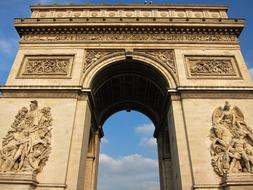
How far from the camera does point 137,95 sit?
19.3 m

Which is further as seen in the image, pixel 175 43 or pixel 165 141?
pixel 165 141

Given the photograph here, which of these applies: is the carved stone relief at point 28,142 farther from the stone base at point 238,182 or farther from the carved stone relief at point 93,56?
the stone base at point 238,182

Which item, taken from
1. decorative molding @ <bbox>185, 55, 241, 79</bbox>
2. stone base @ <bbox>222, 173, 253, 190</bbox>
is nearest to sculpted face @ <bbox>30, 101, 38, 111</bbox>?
decorative molding @ <bbox>185, 55, 241, 79</bbox>

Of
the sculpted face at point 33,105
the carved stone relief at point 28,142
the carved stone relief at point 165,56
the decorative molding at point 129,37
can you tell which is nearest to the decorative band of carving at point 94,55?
the decorative molding at point 129,37

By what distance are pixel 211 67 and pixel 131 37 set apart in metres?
5.43

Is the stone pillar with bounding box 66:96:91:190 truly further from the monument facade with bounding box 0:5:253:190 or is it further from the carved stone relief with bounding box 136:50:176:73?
the carved stone relief with bounding box 136:50:176:73

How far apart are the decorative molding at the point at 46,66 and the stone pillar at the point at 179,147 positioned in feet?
21.2

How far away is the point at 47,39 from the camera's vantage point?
611 inches

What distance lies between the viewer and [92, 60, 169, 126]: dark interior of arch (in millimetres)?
15188

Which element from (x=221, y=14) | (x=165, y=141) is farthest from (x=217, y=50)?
(x=165, y=141)

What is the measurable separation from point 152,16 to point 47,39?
24.9 feet

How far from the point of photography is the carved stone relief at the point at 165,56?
14.5 metres

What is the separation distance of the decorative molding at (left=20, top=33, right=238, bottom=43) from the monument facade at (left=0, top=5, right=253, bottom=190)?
7 cm

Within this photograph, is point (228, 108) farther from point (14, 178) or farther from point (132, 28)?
point (14, 178)
